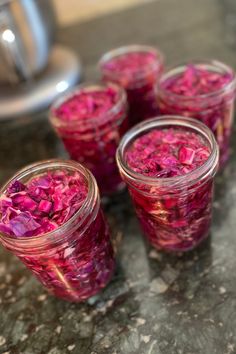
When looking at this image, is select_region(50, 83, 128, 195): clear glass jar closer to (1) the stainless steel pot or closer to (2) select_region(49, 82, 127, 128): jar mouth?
(2) select_region(49, 82, 127, 128): jar mouth

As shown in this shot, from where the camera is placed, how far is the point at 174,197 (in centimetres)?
54

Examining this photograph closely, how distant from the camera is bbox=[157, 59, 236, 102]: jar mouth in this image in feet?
2.16

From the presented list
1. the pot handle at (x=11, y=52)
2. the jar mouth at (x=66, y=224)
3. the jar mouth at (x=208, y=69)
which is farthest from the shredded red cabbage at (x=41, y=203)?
the pot handle at (x=11, y=52)

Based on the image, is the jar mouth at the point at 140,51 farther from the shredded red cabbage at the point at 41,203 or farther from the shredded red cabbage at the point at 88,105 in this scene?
the shredded red cabbage at the point at 41,203

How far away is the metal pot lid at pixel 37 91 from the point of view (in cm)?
100

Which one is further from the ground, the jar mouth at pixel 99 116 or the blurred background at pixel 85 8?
the jar mouth at pixel 99 116

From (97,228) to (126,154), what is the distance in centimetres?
12

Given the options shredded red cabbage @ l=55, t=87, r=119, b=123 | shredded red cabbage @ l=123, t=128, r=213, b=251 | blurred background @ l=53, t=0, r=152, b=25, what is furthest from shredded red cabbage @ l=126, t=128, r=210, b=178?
blurred background @ l=53, t=0, r=152, b=25

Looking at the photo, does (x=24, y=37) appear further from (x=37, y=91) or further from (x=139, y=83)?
(x=139, y=83)

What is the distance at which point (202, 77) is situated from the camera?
0.71 m

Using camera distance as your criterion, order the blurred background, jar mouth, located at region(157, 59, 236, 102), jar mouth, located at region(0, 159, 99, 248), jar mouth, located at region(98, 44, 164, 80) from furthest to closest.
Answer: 1. the blurred background
2. jar mouth, located at region(98, 44, 164, 80)
3. jar mouth, located at region(157, 59, 236, 102)
4. jar mouth, located at region(0, 159, 99, 248)

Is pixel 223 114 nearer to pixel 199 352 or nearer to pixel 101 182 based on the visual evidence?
pixel 101 182

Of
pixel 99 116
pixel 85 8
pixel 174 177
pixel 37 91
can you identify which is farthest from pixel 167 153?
pixel 85 8

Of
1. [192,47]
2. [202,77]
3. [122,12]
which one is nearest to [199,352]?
[202,77]
